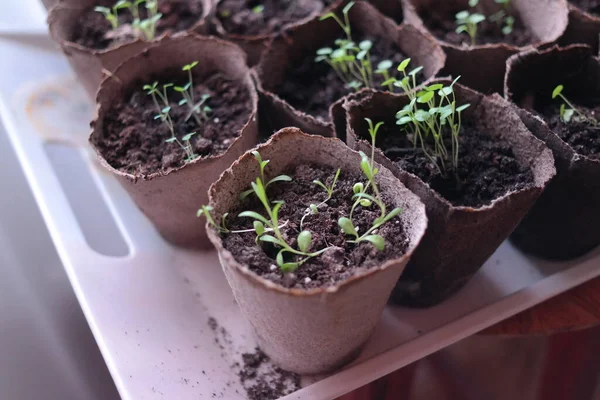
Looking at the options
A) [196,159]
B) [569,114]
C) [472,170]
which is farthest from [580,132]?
[196,159]

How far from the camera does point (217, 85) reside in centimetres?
137

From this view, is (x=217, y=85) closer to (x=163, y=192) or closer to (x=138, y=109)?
(x=138, y=109)

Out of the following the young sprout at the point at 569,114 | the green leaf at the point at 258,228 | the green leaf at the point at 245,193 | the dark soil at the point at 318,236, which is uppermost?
the green leaf at the point at 258,228

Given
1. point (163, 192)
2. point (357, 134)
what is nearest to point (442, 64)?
point (357, 134)

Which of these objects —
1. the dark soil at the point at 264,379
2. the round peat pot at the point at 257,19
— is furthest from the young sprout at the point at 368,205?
the round peat pot at the point at 257,19

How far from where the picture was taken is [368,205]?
975mm

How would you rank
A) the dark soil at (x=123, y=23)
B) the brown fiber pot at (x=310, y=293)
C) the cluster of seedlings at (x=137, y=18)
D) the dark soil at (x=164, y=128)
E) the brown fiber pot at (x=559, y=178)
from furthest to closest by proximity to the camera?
the dark soil at (x=123, y=23) < the cluster of seedlings at (x=137, y=18) < the dark soil at (x=164, y=128) < the brown fiber pot at (x=559, y=178) < the brown fiber pot at (x=310, y=293)

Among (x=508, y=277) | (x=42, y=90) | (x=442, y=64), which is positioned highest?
(x=442, y=64)

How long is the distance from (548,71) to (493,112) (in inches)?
10.0

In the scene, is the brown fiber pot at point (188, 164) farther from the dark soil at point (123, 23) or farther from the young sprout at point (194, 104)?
the dark soil at point (123, 23)

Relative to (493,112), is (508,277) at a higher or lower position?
lower

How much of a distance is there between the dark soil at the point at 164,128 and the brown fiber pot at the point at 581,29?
2.67ft

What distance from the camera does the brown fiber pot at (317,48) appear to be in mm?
1233

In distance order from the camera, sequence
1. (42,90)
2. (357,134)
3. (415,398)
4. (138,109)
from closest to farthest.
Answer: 1. (357,134)
2. (415,398)
3. (138,109)
4. (42,90)
